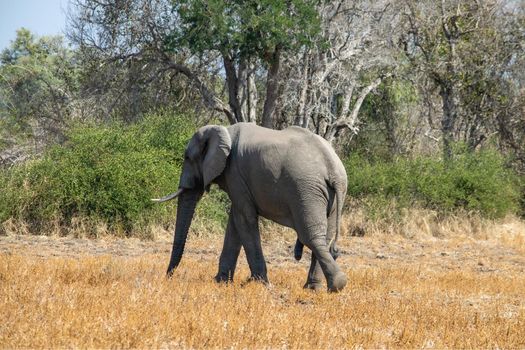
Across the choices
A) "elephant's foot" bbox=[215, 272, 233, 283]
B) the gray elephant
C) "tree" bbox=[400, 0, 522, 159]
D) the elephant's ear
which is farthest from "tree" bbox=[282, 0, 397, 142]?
"elephant's foot" bbox=[215, 272, 233, 283]

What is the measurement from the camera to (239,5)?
22734 mm

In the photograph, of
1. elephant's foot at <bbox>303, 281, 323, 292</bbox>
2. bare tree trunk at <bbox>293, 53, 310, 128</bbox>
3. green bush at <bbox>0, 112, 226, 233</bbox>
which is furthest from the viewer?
bare tree trunk at <bbox>293, 53, 310, 128</bbox>

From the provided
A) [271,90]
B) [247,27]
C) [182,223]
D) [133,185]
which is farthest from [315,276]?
[271,90]

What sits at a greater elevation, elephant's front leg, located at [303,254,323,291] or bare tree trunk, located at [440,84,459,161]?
bare tree trunk, located at [440,84,459,161]

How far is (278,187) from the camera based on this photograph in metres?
10.0

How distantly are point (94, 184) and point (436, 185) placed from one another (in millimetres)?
10269

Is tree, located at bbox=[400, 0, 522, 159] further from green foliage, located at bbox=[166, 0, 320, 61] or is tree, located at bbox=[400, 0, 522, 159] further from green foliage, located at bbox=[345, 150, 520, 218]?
green foliage, located at bbox=[166, 0, 320, 61]

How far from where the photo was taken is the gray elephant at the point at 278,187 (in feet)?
32.4

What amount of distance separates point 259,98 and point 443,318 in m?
23.1

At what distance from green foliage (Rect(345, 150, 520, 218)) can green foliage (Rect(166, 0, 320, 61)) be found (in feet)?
14.5

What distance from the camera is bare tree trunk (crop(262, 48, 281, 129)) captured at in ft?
80.0

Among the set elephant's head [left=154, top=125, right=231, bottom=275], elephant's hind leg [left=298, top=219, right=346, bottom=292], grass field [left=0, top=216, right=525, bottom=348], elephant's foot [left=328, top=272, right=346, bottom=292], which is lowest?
grass field [left=0, top=216, right=525, bottom=348]

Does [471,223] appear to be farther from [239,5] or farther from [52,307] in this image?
[52,307]

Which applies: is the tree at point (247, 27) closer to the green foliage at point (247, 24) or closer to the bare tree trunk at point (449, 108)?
the green foliage at point (247, 24)
